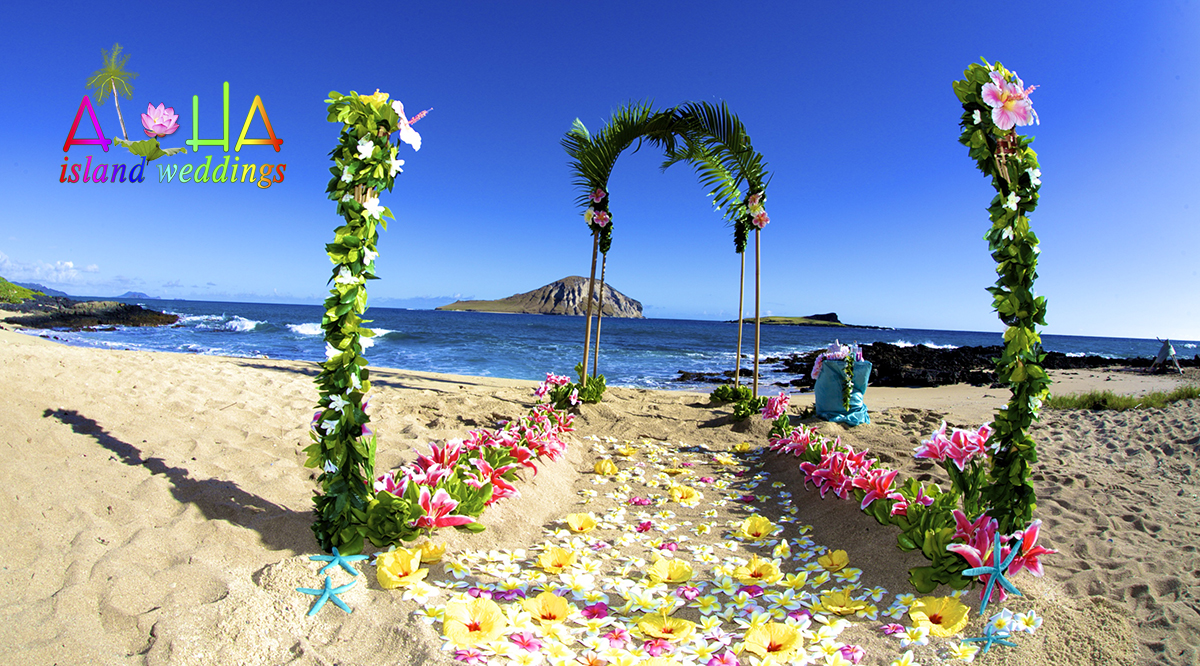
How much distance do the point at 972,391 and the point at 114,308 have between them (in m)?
46.7

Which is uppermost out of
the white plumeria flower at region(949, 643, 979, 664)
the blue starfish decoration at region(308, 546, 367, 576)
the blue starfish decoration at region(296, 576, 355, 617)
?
the blue starfish decoration at region(308, 546, 367, 576)

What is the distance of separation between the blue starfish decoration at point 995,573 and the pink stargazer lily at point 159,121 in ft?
20.0

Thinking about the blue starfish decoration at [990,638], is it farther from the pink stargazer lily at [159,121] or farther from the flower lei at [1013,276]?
the pink stargazer lily at [159,121]

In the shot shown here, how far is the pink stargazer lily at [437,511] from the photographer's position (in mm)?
2936

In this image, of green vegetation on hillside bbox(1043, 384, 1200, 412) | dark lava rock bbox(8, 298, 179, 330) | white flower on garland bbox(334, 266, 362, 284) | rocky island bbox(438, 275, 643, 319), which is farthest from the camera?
rocky island bbox(438, 275, 643, 319)

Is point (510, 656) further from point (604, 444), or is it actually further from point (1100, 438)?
point (1100, 438)

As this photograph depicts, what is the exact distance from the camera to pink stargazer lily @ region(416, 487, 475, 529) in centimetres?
294

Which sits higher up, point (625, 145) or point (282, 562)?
point (625, 145)

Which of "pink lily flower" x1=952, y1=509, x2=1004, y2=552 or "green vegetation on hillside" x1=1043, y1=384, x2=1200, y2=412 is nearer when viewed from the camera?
"pink lily flower" x1=952, y1=509, x2=1004, y2=552

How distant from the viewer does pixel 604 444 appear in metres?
6.19

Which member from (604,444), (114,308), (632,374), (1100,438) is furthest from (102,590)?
(114,308)

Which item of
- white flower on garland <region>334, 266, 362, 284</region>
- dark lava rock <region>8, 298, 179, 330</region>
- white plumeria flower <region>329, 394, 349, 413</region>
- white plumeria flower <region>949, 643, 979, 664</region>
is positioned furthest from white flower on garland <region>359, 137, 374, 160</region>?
dark lava rock <region>8, 298, 179, 330</region>

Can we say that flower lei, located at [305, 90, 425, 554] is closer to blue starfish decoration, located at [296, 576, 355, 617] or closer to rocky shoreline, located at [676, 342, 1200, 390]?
blue starfish decoration, located at [296, 576, 355, 617]

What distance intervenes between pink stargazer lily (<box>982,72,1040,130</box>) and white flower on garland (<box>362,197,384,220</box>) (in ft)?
10.6
